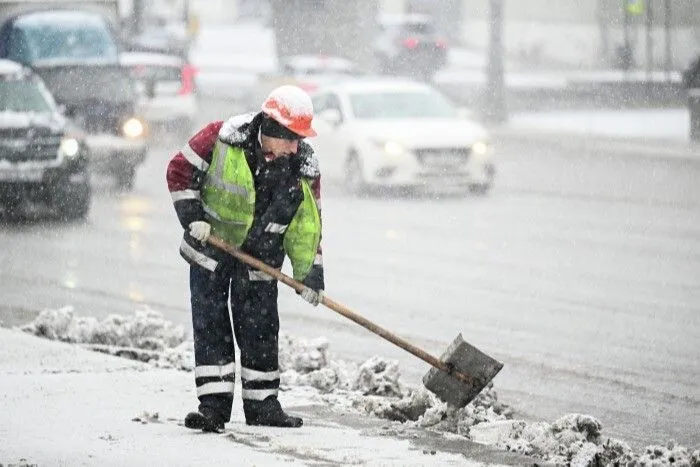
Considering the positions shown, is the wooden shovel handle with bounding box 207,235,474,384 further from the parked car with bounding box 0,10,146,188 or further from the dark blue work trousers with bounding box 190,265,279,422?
the parked car with bounding box 0,10,146,188

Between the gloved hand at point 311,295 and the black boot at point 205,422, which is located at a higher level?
the gloved hand at point 311,295

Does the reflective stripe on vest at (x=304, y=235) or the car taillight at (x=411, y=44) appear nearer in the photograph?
the reflective stripe on vest at (x=304, y=235)

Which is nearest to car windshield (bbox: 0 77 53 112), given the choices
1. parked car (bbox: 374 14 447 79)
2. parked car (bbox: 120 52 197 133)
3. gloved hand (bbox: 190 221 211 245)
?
parked car (bbox: 120 52 197 133)

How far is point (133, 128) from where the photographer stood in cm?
2055

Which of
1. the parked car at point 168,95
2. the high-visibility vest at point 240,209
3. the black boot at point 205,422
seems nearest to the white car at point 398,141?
the parked car at point 168,95

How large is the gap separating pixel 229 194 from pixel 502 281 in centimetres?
638

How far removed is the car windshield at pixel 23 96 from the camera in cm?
1750

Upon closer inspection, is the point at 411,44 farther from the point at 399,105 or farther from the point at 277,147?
the point at 277,147

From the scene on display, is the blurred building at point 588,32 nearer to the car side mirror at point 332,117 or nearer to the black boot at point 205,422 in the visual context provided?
the car side mirror at point 332,117

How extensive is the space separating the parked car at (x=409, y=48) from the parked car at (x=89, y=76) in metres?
21.1

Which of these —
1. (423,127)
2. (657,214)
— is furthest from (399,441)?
(423,127)

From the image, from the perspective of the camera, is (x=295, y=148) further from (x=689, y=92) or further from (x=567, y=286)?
(x=689, y=92)

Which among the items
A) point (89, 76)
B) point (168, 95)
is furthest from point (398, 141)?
point (168, 95)

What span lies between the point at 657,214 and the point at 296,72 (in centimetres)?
1516
